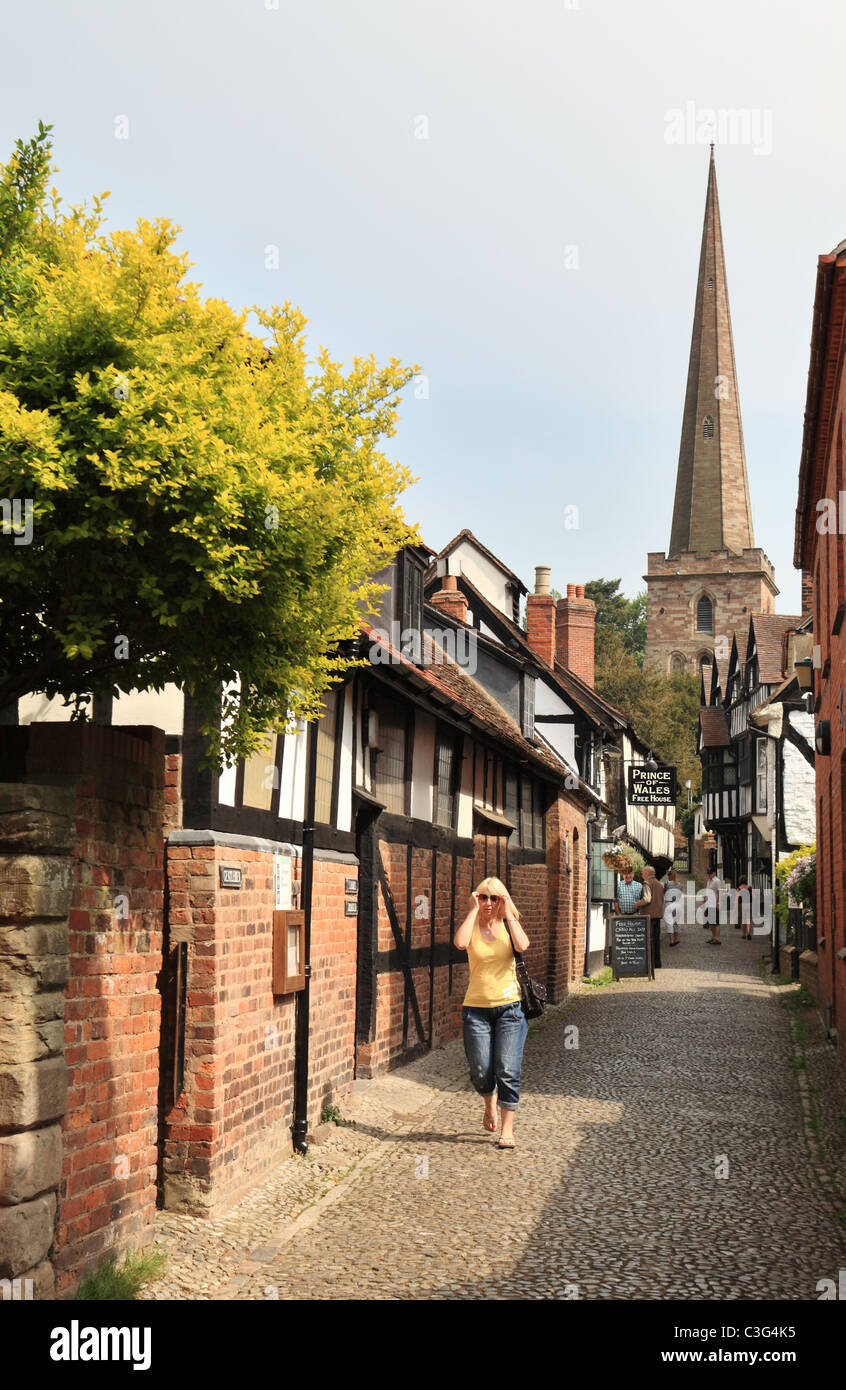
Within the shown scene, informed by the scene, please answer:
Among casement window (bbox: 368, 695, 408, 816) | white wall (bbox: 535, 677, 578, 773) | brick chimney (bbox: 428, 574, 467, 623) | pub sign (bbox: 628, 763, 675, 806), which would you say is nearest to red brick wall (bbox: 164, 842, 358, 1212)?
casement window (bbox: 368, 695, 408, 816)

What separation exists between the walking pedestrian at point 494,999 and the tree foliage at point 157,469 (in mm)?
4205

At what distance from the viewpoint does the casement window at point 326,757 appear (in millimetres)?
9930

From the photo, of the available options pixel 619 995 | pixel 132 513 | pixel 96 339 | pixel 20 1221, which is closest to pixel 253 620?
pixel 132 513

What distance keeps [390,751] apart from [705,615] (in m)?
72.8

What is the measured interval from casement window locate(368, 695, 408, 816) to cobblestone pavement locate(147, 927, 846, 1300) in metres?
2.51

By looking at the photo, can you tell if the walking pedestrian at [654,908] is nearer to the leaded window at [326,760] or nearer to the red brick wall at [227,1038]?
the leaded window at [326,760]

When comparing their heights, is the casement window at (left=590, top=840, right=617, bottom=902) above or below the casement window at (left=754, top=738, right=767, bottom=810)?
below

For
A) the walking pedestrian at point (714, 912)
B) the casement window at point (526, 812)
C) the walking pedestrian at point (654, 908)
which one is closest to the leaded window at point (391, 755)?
the casement window at point (526, 812)

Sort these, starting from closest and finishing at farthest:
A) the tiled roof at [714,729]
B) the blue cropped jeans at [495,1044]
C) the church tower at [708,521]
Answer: the blue cropped jeans at [495,1044] < the tiled roof at [714,729] < the church tower at [708,521]

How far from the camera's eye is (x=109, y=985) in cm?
598

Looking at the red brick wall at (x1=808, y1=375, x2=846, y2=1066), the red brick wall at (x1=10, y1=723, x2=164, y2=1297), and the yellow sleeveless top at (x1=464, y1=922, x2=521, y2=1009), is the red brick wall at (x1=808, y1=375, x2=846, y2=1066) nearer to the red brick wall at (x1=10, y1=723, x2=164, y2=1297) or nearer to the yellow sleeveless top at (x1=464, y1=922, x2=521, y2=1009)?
the yellow sleeveless top at (x1=464, y1=922, x2=521, y2=1009)

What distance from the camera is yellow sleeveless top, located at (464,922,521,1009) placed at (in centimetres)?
955

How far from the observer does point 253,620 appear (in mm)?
5445

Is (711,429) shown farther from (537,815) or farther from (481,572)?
(537,815)
